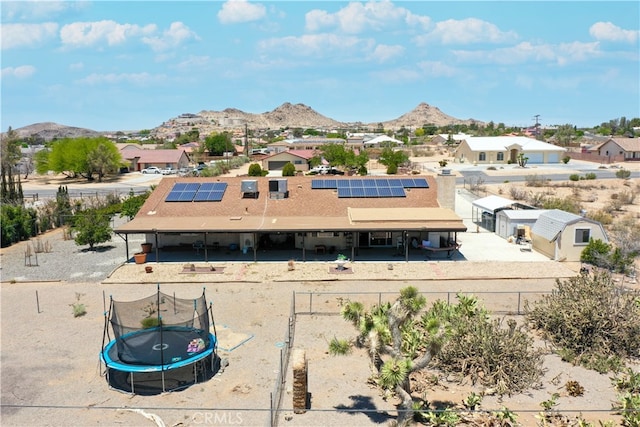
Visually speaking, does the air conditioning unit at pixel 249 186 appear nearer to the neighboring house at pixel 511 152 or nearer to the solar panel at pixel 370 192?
the solar panel at pixel 370 192

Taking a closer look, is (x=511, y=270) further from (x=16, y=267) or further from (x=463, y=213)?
(x=16, y=267)

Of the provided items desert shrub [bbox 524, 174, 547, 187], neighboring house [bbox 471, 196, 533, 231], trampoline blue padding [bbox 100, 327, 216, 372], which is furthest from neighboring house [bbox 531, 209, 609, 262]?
desert shrub [bbox 524, 174, 547, 187]

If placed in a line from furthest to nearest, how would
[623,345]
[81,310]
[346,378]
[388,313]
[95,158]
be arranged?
[95,158] → [81,310] → [623,345] → [346,378] → [388,313]

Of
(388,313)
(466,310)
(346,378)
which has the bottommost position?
(346,378)

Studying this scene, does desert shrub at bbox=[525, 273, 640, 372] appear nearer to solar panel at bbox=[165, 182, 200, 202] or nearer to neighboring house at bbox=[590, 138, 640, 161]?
solar panel at bbox=[165, 182, 200, 202]

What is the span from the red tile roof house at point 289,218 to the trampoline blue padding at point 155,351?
12.1 metres

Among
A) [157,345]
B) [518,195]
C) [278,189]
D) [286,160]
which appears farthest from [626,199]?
[157,345]

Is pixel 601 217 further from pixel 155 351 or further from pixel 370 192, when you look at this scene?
pixel 155 351

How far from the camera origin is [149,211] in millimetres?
36094

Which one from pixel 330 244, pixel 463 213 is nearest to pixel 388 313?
pixel 330 244

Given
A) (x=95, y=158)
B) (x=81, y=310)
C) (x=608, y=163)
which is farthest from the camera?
(x=608, y=163)

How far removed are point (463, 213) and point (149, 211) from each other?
87.7ft

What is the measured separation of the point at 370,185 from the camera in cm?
3822

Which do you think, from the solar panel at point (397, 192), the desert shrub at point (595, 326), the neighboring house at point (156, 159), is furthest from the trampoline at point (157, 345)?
the neighboring house at point (156, 159)
